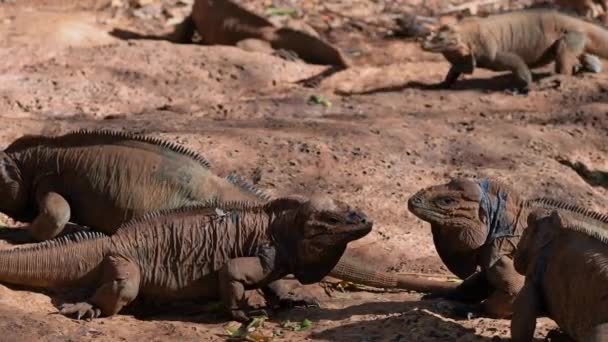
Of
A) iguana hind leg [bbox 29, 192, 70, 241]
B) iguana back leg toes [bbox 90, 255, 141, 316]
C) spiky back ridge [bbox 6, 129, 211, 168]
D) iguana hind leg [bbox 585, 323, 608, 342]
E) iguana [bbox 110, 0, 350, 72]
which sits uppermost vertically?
iguana hind leg [bbox 585, 323, 608, 342]

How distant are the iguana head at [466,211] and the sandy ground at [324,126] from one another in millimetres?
460

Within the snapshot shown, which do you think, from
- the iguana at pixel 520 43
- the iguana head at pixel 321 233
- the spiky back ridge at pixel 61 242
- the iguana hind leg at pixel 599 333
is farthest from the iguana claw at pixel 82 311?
the iguana at pixel 520 43

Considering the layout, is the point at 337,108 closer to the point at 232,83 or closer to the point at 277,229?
the point at 232,83

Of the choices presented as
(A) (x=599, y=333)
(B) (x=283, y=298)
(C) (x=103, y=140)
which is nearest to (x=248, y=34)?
(C) (x=103, y=140)

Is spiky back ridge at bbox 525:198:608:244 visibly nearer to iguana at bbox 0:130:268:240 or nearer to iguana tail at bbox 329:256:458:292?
iguana tail at bbox 329:256:458:292

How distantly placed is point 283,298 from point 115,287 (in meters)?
1.10

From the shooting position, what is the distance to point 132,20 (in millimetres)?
17016

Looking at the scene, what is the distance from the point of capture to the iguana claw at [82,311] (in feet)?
22.8

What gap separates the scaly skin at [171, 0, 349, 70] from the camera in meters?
15.2

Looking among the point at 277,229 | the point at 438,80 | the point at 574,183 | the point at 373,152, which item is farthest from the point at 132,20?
the point at 277,229

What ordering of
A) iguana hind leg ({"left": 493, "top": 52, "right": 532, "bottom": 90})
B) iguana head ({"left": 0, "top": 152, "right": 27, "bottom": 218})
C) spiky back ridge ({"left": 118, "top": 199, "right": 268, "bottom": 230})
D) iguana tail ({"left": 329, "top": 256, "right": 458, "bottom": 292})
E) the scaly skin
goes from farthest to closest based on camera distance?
the scaly skin → iguana hind leg ({"left": 493, "top": 52, "right": 532, "bottom": 90}) → iguana head ({"left": 0, "top": 152, "right": 27, "bottom": 218}) → iguana tail ({"left": 329, "top": 256, "right": 458, "bottom": 292}) → spiky back ridge ({"left": 118, "top": 199, "right": 268, "bottom": 230})

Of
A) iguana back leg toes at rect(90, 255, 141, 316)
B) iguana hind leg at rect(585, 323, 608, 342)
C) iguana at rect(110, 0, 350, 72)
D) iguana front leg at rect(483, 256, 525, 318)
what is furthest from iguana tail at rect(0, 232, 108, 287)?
iguana at rect(110, 0, 350, 72)

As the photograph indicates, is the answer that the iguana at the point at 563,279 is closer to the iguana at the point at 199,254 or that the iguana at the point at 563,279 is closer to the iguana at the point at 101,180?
the iguana at the point at 199,254

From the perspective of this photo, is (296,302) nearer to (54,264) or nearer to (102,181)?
(54,264)
